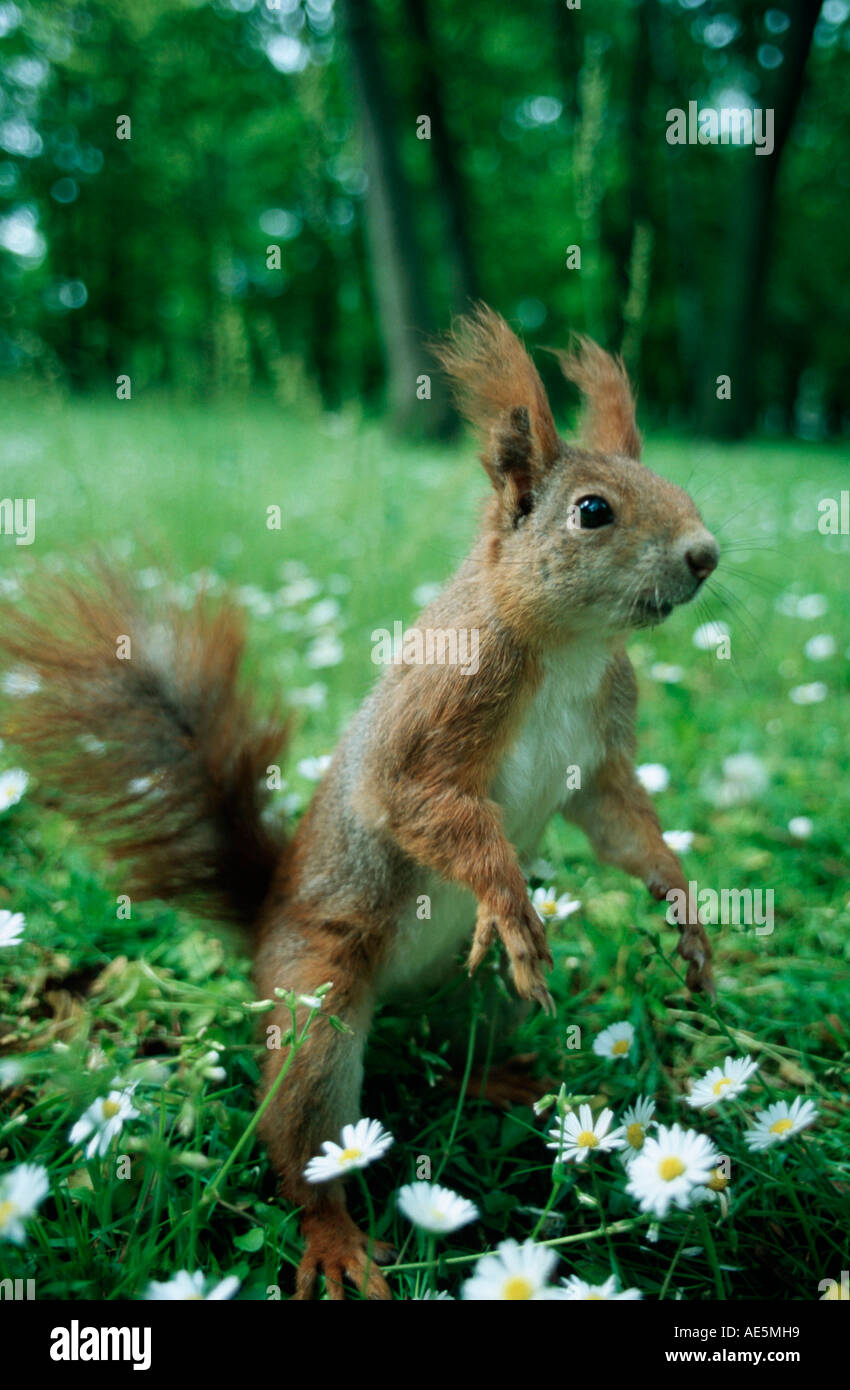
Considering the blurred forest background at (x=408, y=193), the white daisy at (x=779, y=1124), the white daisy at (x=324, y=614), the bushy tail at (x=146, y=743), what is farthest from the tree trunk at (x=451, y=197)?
the white daisy at (x=779, y=1124)

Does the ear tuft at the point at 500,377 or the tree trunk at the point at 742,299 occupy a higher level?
the tree trunk at the point at 742,299

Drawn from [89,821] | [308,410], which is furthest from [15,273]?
[89,821]

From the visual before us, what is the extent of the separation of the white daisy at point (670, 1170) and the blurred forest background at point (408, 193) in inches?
35.3

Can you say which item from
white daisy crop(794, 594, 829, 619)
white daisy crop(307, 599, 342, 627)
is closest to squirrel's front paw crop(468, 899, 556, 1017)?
white daisy crop(307, 599, 342, 627)

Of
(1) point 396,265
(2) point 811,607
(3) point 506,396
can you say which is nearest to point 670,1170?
(3) point 506,396

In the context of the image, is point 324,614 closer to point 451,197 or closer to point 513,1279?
point 513,1279

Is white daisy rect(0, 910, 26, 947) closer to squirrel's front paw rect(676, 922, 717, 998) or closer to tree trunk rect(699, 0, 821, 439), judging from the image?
squirrel's front paw rect(676, 922, 717, 998)

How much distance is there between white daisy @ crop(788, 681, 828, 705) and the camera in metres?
2.22

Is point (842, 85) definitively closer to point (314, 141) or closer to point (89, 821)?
point (314, 141)

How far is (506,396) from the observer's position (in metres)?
1.08

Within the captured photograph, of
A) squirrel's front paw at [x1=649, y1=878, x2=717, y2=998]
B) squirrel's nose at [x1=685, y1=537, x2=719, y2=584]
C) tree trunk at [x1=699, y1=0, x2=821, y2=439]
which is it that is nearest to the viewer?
squirrel's nose at [x1=685, y1=537, x2=719, y2=584]

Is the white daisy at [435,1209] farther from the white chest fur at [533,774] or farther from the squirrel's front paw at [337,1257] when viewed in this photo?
the white chest fur at [533,774]

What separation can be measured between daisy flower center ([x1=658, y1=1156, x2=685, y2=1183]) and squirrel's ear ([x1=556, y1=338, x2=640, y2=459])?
795mm

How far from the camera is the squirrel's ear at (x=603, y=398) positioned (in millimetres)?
1205
